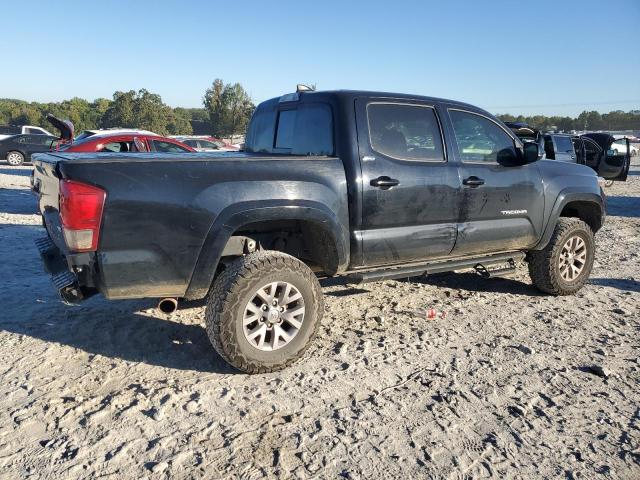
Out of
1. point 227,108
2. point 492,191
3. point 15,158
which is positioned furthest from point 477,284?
point 227,108

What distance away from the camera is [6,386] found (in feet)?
10.7

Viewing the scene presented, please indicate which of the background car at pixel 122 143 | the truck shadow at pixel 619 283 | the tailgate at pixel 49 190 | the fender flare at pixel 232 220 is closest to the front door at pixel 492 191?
the truck shadow at pixel 619 283

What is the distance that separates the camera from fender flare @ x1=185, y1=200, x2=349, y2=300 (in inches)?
131

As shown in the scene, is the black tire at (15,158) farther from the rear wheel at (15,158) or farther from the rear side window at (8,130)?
the rear side window at (8,130)

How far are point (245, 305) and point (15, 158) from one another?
21.6m

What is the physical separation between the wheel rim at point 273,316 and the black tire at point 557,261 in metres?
2.88

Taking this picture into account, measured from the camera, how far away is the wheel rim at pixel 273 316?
11.3ft

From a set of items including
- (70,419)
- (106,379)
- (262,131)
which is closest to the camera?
(70,419)

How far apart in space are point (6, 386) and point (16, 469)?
0.99 m

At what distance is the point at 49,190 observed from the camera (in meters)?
3.47

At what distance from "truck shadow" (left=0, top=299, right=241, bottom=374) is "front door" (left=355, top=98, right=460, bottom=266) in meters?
1.45

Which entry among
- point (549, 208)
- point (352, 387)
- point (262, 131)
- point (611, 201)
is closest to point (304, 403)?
point (352, 387)

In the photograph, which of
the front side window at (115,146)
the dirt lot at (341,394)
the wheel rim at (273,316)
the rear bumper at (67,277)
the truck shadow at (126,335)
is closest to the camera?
the dirt lot at (341,394)

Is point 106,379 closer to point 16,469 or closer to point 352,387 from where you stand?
point 16,469
